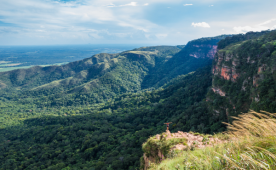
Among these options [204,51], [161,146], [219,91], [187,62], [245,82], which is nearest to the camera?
[161,146]

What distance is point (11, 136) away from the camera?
70062 mm

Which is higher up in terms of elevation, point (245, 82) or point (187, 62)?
point (187, 62)

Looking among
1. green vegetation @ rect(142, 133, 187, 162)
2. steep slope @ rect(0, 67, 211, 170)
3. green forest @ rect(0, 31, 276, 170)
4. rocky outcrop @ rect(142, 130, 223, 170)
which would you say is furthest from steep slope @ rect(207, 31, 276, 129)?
green vegetation @ rect(142, 133, 187, 162)

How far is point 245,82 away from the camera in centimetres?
3291

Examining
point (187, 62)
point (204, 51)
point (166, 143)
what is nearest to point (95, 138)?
point (166, 143)

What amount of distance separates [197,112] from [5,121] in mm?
123427

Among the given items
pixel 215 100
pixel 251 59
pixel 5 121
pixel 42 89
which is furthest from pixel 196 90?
pixel 42 89

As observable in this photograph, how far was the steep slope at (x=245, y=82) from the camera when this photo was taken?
2448 cm

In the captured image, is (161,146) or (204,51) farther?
(204,51)

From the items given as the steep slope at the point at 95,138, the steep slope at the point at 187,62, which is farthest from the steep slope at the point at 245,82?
the steep slope at the point at 187,62

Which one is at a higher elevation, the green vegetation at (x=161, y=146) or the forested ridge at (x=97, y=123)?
the green vegetation at (x=161, y=146)

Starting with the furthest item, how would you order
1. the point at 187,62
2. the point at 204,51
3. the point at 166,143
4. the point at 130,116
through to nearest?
the point at 187,62 → the point at 204,51 → the point at 130,116 → the point at 166,143

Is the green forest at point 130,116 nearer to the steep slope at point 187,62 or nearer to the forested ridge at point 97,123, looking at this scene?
the forested ridge at point 97,123

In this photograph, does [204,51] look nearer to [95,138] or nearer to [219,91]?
[219,91]
